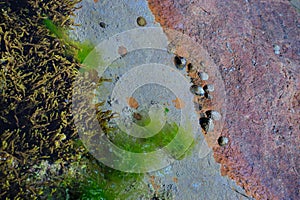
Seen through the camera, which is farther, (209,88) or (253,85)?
(253,85)

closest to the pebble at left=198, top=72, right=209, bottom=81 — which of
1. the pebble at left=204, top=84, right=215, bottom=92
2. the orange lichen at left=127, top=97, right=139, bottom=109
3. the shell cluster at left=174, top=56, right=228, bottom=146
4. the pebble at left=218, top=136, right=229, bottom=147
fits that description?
the shell cluster at left=174, top=56, right=228, bottom=146

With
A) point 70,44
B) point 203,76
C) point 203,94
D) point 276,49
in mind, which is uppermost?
point 70,44

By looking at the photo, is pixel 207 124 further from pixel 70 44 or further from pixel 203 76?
pixel 70 44

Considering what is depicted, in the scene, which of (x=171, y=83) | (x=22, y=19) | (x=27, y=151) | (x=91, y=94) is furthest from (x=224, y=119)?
(x=22, y=19)

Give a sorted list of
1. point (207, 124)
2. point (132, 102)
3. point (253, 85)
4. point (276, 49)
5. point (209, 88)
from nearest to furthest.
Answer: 1. point (132, 102)
2. point (207, 124)
3. point (209, 88)
4. point (253, 85)
5. point (276, 49)

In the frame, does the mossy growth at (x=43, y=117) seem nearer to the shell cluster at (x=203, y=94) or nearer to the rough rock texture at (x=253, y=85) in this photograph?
the shell cluster at (x=203, y=94)

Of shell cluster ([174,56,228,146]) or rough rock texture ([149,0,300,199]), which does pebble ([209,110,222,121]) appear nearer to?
shell cluster ([174,56,228,146])

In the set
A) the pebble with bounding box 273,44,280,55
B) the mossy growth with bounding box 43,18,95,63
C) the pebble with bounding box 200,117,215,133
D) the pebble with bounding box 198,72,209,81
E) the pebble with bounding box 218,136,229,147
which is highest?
the mossy growth with bounding box 43,18,95,63

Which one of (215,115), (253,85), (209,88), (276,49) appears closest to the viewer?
(215,115)

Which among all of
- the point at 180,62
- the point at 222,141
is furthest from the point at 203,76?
the point at 222,141
